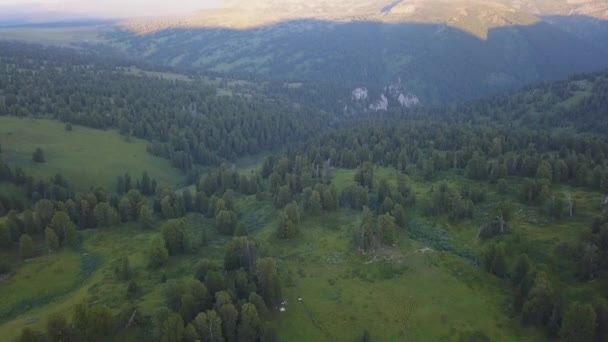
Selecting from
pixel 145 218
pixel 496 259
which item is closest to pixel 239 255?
pixel 145 218

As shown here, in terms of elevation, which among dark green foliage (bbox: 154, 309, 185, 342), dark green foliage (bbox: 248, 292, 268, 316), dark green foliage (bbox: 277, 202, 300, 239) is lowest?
dark green foliage (bbox: 277, 202, 300, 239)

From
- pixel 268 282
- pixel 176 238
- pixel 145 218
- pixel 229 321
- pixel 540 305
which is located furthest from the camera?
pixel 145 218

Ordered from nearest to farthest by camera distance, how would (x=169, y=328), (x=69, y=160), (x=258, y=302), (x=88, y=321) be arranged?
(x=169, y=328) < (x=88, y=321) < (x=258, y=302) < (x=69, y=160)

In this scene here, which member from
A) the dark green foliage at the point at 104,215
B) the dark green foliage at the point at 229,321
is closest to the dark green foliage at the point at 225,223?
the dark green foliage at the point at 104,215

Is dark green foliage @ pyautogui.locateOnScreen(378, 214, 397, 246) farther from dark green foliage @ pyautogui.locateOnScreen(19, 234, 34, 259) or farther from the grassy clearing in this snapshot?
dark green foliage @ pyautogui.locateOnScreen(19, 234, 34, 259)

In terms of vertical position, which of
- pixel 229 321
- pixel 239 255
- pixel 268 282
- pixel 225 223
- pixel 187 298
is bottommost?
pixel 225 223

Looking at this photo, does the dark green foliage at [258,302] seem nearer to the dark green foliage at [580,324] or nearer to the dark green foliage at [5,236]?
the dark green foliage at [580,324]

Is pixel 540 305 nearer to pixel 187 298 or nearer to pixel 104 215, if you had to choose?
pixel 187 298

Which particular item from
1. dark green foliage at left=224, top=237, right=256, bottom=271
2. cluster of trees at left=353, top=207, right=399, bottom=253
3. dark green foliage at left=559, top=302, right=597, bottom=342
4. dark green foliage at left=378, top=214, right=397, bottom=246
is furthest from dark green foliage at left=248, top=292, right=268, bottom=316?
dark green foliage at left=559, top=302, right=597, bottom=342

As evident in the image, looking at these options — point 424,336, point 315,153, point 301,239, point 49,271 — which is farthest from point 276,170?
point 424,336

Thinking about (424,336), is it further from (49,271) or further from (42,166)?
(42,166)

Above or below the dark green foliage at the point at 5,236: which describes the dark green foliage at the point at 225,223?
below
